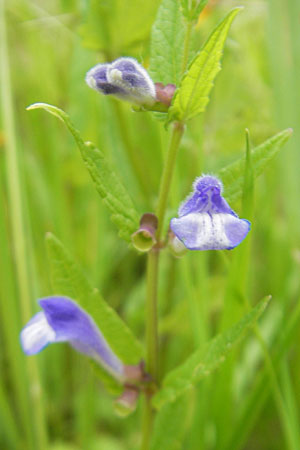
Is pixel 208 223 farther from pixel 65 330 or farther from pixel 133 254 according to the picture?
pixel 133 254

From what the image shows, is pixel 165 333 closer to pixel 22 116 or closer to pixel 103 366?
pixel 103 366

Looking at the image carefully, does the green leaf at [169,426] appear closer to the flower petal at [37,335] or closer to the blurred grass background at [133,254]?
the blurred grass background at [133,254]

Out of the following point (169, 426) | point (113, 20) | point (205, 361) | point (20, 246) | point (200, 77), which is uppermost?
point (113, 20)

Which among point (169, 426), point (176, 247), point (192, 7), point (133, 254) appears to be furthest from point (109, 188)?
point (133, 254)

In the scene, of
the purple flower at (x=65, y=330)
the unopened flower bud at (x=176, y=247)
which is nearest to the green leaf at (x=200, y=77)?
the unopened flower bud at (x=176, y=247)

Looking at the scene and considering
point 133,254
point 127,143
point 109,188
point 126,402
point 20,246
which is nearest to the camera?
point 109,188

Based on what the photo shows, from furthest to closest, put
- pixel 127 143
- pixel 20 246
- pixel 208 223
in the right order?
pixel 127 143
pixel 20 246
pixel 208 223

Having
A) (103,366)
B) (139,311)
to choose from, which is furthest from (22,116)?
(103,366)
